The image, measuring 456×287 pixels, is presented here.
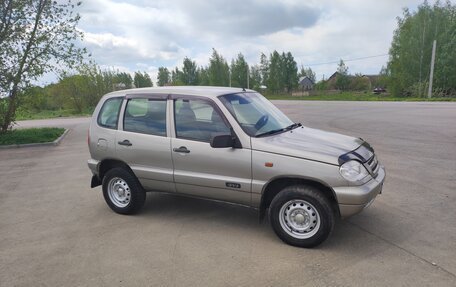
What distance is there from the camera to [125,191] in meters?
5.21

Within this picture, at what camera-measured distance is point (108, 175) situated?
5250mm

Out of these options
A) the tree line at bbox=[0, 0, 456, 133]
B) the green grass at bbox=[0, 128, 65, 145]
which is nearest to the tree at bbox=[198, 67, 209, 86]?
the tree line at bbox=[0, 0, 456, 133]

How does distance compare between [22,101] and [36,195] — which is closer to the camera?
[36,195]

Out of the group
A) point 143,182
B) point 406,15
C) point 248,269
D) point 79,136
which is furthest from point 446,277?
point 406,15

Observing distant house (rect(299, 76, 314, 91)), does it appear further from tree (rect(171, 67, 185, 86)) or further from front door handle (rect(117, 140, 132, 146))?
front door handle (rect(117, 140, 132, 146))

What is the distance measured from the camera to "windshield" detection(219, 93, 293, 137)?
4379mm

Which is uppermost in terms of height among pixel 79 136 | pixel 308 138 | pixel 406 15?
pixel 406 15

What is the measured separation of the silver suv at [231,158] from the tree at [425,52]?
1774 inches

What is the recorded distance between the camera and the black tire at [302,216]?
12.6 ft

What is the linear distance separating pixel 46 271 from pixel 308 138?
332 cm

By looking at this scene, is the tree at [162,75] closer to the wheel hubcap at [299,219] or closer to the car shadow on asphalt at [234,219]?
the car shadow on asphalt at [234,219]

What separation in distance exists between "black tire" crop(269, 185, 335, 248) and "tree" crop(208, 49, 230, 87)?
68.3 metres

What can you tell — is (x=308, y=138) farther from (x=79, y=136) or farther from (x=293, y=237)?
(x=79, y=136)

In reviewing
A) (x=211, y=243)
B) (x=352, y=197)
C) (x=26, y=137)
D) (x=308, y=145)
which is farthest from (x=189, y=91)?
(x=26, y=137)
